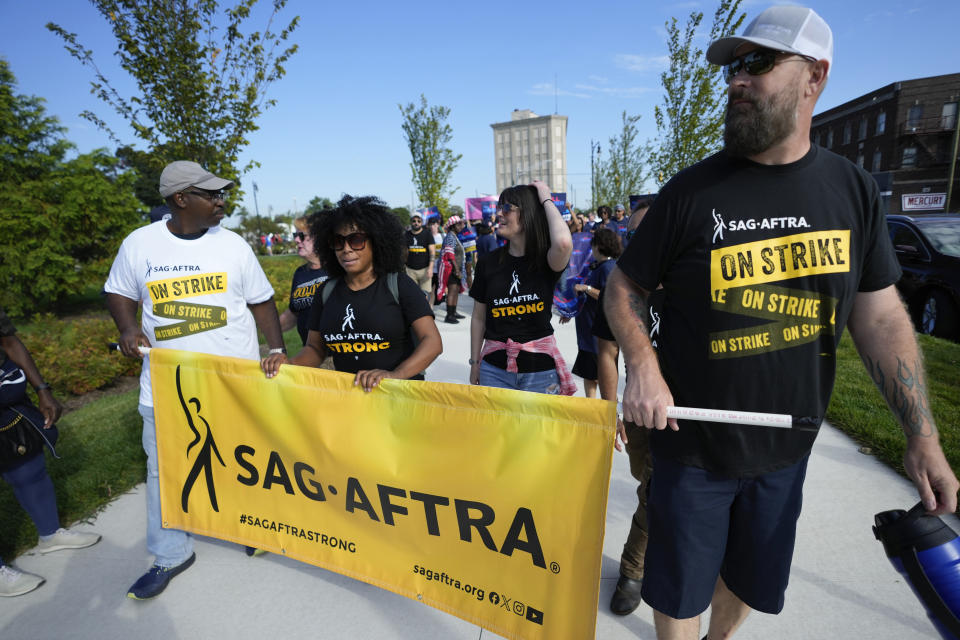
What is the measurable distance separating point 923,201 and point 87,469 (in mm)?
44503

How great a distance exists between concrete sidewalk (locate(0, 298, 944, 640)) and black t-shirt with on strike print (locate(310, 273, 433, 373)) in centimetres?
132

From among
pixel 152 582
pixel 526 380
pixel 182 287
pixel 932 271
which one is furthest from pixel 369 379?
pixel 932 271

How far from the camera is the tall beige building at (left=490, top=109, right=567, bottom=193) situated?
106 meters

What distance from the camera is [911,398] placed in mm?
1663

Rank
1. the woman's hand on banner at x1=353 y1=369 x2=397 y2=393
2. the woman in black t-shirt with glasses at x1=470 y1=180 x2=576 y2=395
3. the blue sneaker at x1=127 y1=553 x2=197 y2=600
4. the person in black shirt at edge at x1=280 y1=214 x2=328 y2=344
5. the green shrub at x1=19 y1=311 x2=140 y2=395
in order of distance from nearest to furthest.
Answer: the woman's hand on banner at x1=353 y1=369 x2=397 y2=393 < the blue sneaker at x1=127 y1=553 x2=197 y2=600 < the woman in black t-shirt with glasses at x1=470 y1=180 x2=576 y2=395 < the person in black shirt at edge at x1=280 y1=214 x2=328 y2=344 < the green shrub at x1=19 y1=311 x2=140 y2=395

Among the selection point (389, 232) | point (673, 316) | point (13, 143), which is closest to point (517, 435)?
point (673, 316)

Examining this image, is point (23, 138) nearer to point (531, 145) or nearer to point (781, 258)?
point (781, 258)

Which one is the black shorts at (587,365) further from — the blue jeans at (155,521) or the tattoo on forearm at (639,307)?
the blue jeans at (155,521)

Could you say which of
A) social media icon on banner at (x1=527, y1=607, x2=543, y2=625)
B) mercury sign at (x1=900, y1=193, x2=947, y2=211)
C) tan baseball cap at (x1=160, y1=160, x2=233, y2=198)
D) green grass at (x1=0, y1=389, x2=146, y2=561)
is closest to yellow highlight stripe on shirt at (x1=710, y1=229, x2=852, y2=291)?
social media icon on banner at (x1=527, y1=607, x2=543, y2=625)

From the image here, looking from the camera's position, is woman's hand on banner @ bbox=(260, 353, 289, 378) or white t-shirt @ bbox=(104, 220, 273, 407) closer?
woman's hand on banner @ bbox=(260, 353, 289, 378)

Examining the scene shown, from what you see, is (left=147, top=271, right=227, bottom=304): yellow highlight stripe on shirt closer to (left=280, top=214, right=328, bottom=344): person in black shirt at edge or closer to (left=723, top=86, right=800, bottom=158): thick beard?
(left=280, top=214, right=328, bottom=344): person in black shirt at edge

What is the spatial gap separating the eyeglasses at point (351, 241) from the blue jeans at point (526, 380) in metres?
1.18

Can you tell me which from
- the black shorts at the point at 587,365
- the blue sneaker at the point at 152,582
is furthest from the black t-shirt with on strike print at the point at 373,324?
the black shorts at the point at 587,365

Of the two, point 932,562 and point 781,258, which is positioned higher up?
point 781,258
